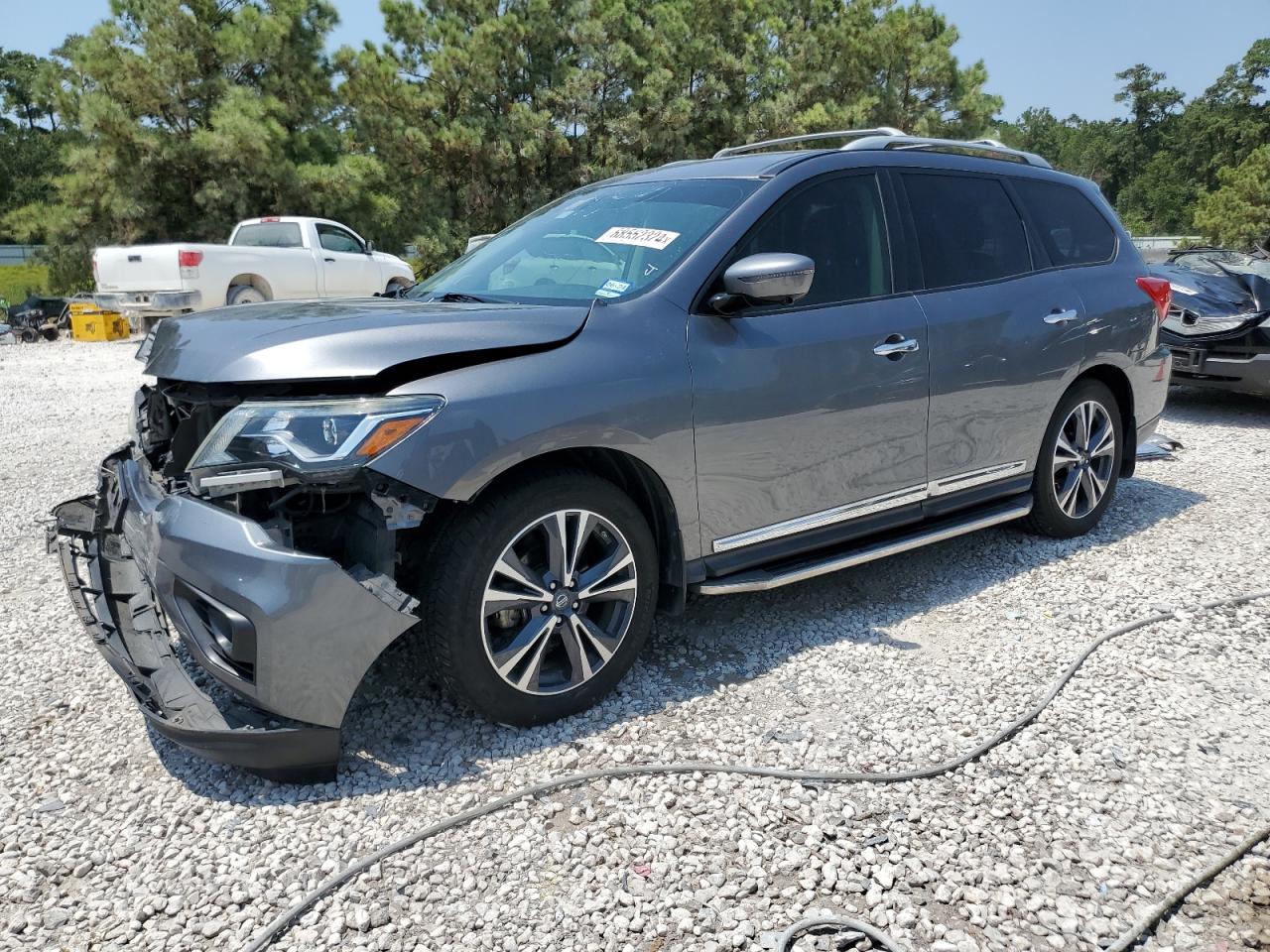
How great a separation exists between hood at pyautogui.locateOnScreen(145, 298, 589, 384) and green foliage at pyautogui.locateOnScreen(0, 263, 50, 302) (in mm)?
23810

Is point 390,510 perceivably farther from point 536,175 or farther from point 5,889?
point 536,175

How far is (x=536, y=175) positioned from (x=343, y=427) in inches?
930

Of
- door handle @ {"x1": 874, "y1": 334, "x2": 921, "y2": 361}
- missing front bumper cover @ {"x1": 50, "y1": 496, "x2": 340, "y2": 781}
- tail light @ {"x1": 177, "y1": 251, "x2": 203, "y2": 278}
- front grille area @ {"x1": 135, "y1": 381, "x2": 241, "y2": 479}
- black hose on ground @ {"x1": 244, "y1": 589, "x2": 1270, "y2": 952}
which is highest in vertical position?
tail light @ {"x1": 177, "y1": 251, "x2": 203, "y2": 278}

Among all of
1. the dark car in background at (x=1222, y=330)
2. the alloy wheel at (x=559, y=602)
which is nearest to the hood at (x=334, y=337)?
the alloy wheel at (x=559, y=602)

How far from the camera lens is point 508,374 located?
112 inches

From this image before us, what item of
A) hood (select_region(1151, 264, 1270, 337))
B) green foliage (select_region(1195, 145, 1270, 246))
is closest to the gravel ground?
hood (select_region(1151, 264, 1270, 337))

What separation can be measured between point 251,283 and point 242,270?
408 mm

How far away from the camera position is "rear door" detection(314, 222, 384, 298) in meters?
15.6

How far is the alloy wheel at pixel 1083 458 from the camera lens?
4.86 m

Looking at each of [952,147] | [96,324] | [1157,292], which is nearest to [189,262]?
[96,324]

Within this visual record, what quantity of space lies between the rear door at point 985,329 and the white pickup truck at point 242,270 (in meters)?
10.3

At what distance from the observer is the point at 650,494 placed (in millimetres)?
3283

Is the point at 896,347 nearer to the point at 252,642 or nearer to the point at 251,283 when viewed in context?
the point at 252,642

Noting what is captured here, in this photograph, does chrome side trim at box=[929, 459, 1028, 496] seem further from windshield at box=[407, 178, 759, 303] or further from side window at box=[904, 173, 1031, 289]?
windshield at box=[407, 178, 759, 303]
